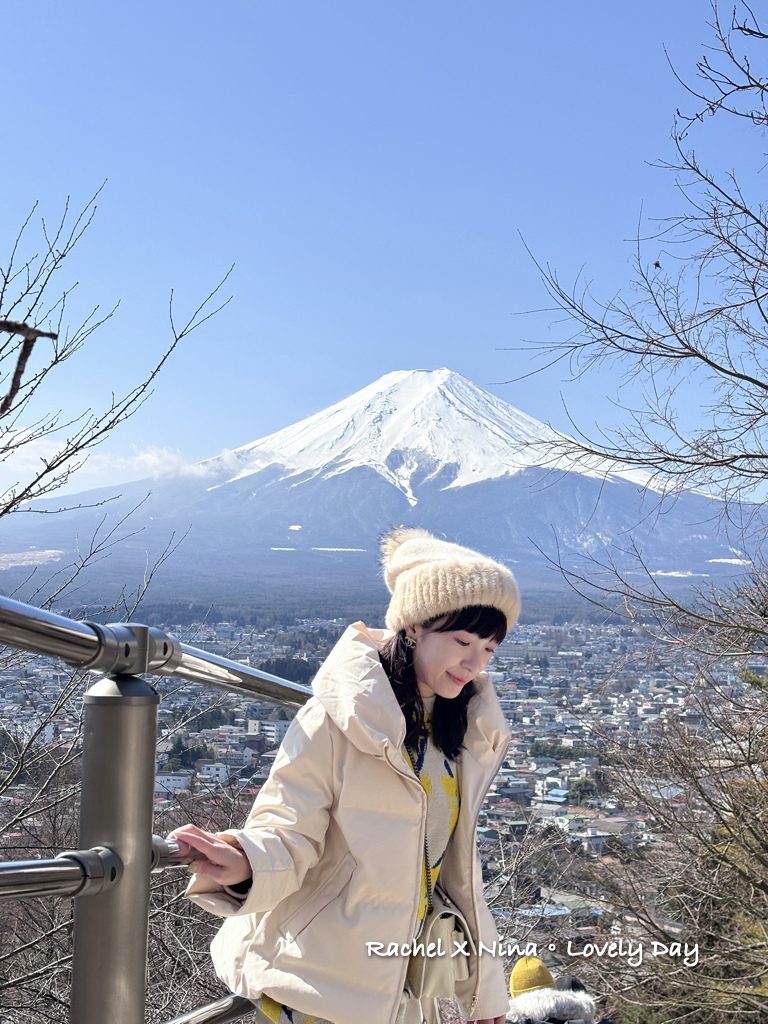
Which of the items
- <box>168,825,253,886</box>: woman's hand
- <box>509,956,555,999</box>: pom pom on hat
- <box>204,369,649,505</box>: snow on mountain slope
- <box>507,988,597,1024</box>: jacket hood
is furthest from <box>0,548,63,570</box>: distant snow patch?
<box>204,369,649,505</box>: snow on mountain slope

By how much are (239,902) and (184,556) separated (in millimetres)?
Answer: 44995

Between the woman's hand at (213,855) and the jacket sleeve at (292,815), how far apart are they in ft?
0.06

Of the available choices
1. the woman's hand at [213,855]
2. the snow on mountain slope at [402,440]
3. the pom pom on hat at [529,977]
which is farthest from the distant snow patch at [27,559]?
the snow on mountain slope at [402,440]

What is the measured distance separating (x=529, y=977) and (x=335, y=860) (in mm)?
1942

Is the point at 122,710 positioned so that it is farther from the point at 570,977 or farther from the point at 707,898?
the point at 707,898

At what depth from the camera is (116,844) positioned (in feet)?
3.58

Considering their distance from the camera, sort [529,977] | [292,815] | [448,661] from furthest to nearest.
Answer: [529,977] < [448,661] < [292,815]

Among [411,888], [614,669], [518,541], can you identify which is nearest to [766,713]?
[614,669]

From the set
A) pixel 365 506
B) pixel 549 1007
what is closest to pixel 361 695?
pixel 549 1007

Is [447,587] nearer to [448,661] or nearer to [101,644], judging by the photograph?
[448,661]

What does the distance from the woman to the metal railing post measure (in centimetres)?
19

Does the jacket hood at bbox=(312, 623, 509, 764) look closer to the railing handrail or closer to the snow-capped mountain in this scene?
the railing handrail

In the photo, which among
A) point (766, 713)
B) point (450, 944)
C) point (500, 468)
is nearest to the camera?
point (450, 944)

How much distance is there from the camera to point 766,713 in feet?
17.2
